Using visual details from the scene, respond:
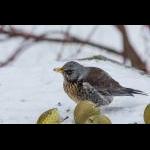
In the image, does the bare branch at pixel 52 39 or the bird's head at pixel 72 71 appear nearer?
the bird's head at pixel 72 71

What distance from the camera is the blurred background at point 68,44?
693 cm

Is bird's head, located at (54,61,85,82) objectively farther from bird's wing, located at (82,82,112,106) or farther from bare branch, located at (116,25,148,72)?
bare branch, located at (116,25,148,72)

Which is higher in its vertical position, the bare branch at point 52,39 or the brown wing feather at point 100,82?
the bare branch at point 52,39

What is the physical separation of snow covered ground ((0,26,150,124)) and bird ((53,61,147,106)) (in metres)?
0.07

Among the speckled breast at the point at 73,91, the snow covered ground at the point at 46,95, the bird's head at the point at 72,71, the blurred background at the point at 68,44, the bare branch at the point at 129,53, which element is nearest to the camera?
the snow covered ground at the point at 46,95

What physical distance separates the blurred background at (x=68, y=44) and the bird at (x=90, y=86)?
2.52 meters

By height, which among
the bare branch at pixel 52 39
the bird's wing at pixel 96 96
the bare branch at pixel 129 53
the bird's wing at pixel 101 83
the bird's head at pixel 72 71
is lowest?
the bird's wing at pixel 96 96

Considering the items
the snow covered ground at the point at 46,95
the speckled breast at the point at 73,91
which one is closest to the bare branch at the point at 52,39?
the snow covered ground at the point at 46,95

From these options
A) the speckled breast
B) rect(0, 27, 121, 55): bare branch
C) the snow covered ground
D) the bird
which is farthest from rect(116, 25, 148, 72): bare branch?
the speckled breast

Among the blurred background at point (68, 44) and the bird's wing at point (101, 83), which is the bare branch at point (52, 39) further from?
the bird's wing at point (101, 83)

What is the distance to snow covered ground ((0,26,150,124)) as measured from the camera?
12.6ft
